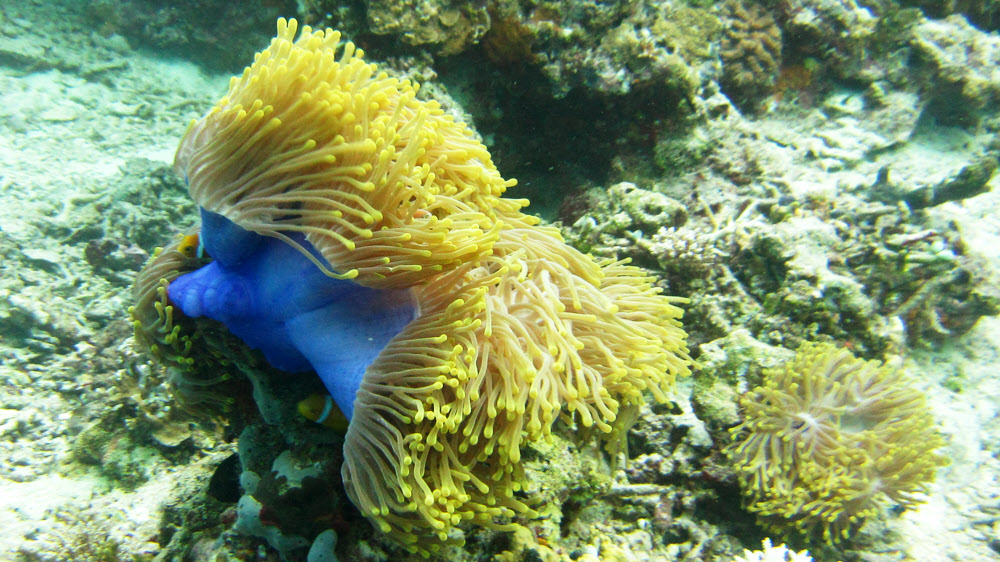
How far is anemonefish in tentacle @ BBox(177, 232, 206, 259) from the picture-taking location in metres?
2.42

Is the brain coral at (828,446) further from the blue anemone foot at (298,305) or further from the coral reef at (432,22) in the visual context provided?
the coral reef at (432,22)

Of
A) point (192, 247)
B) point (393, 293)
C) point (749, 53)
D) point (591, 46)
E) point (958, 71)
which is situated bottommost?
point (192, 247)

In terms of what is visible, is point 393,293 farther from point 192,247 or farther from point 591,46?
point 591,46

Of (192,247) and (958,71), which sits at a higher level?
(958,71)

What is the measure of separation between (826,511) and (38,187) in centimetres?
824

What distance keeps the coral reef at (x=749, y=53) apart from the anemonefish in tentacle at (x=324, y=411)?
5791mm

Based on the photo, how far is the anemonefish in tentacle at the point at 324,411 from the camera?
7.11 feet

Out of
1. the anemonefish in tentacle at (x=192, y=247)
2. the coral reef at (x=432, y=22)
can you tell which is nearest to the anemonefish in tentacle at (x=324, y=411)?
the anemonefish in tentacle at (x=192, y=247)

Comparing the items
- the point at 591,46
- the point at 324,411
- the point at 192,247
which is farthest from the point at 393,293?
the point at 591,46

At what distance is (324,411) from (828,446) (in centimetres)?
279

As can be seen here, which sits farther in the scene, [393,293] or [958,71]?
[958,71]

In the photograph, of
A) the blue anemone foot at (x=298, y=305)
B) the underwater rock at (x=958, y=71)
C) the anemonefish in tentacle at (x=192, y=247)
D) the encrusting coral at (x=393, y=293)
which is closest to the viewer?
the encrusting coral at (x=393, y=293)

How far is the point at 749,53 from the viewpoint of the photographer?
5.88 m

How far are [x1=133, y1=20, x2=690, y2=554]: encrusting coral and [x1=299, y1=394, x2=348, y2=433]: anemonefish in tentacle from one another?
0.62ft
